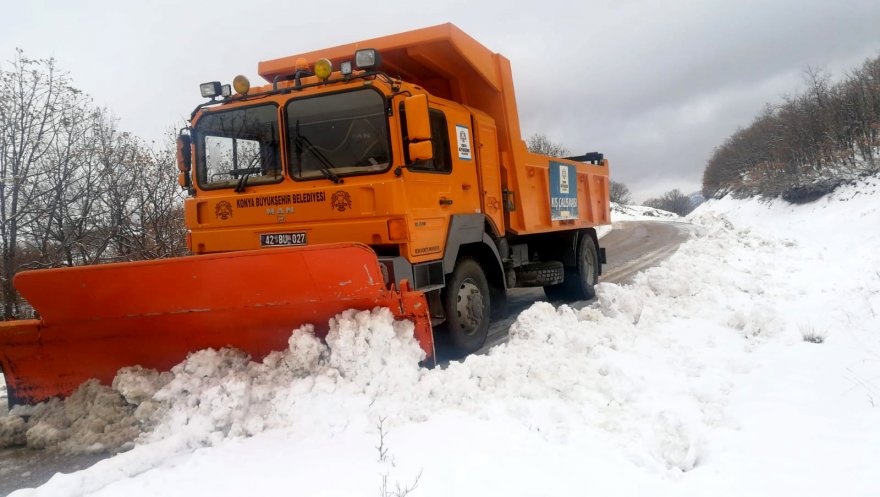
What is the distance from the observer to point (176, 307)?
4020 mm

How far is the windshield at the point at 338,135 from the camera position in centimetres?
478

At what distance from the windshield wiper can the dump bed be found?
153cm

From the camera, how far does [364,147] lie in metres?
4.84

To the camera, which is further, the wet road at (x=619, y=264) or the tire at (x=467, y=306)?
the wet road at (x=619, y=264)

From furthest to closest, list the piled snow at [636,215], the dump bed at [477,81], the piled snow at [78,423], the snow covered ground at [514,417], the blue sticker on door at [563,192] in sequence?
the piled snow at [636,215] < the blue sticker on door at [563,192] < the dump bed at [477,81] < the piled snow at [78,423] < the snow covered ground at [514,417]

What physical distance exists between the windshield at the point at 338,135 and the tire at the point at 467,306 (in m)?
1.36

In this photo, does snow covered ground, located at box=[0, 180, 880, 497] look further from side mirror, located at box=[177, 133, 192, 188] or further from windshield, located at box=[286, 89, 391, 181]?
side mirror, located at box=[177, 133, 192, 188]

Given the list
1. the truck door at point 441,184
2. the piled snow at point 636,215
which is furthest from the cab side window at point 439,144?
the piled snow at point 636,215

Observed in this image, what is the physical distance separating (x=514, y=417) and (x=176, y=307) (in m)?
2.52

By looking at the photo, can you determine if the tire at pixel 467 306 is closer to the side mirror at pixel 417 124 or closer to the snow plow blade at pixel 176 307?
the snow plow blade at pixel 176 307

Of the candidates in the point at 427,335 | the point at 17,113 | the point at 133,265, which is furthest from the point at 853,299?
the point at 17,113

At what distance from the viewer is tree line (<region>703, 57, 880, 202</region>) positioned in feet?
76.4

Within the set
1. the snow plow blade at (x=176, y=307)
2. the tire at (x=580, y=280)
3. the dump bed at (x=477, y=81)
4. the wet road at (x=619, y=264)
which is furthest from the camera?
the tire at (x=580, y=280)

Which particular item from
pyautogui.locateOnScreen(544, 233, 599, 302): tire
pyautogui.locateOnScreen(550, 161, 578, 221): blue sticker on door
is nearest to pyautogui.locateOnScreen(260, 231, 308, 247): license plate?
pyautogui.locateOnScreen(550, 161, 578, 221): blue sticker on door
